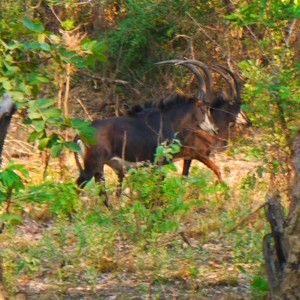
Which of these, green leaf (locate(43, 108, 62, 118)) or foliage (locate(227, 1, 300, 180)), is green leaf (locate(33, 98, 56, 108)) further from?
foliage (locate(227, 1, 300, 180))

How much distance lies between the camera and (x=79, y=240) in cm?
615

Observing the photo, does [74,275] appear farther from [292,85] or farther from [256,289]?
[292,85]

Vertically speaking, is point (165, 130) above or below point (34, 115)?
above

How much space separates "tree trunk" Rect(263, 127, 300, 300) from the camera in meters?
4.35

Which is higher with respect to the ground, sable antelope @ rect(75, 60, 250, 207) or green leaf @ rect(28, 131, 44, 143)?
sable antelope @ rect(75, 60, 250, 207)

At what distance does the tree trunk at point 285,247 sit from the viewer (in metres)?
4.35

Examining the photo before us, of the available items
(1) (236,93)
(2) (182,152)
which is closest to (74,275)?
(2) (182,152)

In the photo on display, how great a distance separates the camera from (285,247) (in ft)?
14.8

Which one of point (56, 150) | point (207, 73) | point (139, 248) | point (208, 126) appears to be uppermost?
point (207, 73)

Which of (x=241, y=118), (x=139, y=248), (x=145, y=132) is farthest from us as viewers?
(x=241, y=118)

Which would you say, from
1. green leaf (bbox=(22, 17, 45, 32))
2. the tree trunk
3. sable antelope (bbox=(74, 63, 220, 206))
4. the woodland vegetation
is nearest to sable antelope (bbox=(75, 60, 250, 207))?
sable antelope (bbox=(74, 63, 220, 206))

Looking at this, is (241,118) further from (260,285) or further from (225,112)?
(260,285)

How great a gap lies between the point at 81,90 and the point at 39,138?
8982 millimetres

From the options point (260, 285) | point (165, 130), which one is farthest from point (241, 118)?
point (260, 285)
